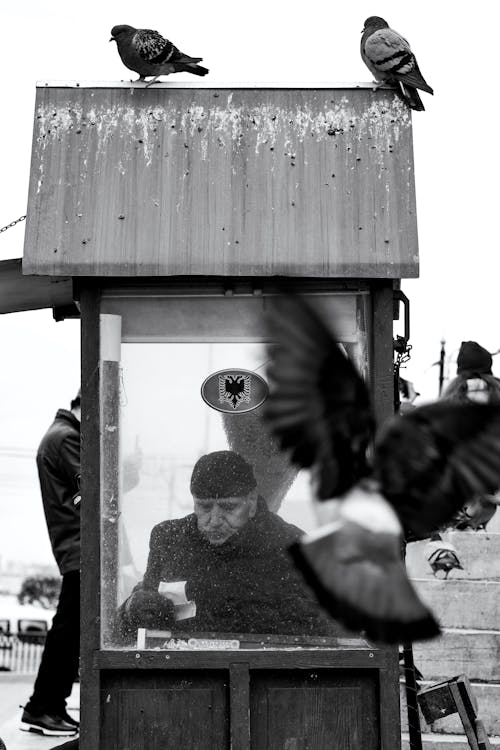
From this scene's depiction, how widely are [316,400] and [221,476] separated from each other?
2.32m

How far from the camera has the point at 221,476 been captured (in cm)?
499

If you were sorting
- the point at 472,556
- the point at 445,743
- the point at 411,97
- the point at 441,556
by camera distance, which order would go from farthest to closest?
the point at 472,556
the point at 441,556
the point at 445,743
the point at 411,97

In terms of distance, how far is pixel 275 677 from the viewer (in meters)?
4.80

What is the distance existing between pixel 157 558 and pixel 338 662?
87cm

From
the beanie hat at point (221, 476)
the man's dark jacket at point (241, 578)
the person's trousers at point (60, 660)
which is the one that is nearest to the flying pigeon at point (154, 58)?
the beanie hat at point (221, 476)

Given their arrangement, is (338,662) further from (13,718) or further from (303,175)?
(13,718)

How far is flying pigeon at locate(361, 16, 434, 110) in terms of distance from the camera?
5.13 m

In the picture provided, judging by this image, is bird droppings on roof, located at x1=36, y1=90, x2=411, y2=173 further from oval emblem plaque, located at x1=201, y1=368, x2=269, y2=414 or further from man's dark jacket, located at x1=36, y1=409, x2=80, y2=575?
man's dark jacket, located at x1=36, y1=409, x2=80, y2=575

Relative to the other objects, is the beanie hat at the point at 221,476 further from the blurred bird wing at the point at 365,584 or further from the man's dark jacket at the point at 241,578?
the blurred bird wing at the point at 365,584

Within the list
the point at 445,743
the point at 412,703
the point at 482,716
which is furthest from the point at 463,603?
the point at 412,703

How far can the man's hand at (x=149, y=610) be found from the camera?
4.89 m

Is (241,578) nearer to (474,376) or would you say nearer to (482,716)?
(474,376)

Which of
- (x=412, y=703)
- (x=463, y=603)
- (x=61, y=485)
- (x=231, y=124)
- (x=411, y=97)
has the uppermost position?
(x=411, y=97)

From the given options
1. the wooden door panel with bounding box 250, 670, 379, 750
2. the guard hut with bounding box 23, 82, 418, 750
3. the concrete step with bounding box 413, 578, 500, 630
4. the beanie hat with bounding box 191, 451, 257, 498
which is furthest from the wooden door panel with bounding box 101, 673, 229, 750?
the concrete step with bounding box 413, 578, 500, 630
